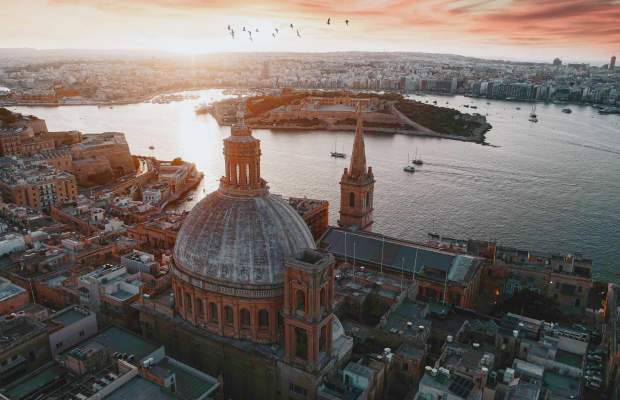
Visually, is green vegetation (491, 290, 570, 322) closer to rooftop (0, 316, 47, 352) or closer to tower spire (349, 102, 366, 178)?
tower spire (349, 102, 366, 178)

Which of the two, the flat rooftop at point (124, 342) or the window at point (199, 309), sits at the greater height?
the window at point (199, 309)

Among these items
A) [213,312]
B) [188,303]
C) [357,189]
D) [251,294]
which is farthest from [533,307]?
[188,303]

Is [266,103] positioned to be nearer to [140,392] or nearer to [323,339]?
[323,339]

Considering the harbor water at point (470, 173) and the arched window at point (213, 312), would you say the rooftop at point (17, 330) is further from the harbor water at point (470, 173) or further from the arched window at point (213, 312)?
the harbor water at point (470, 173)

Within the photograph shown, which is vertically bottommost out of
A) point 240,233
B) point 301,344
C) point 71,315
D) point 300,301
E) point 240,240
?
point 71,315

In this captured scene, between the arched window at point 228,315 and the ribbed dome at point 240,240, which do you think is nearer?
the ribbed dome at point 240,240

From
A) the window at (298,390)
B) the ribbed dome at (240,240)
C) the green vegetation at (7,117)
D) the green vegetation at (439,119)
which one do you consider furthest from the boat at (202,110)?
the window at (298,390)

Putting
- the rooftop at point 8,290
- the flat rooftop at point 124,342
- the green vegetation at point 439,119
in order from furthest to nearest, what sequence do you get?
the green vegetation at point 439,119
the rooftop at point 8,290
the flat rooftop at point 124,342
